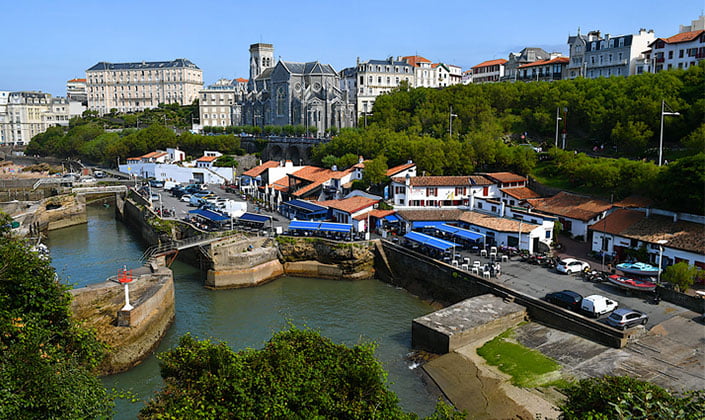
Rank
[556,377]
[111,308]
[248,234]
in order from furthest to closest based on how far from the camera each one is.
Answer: [248,234], [111,308], [556,377]

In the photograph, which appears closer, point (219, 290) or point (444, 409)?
point (444, 409)

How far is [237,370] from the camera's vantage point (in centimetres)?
1443

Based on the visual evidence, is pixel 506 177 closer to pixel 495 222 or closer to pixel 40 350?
pixel 495 222

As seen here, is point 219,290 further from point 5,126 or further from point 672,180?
point 5,126

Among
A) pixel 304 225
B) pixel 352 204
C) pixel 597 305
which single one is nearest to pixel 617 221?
pixel 597 305

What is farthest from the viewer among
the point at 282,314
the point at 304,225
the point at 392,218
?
the point at 392,218

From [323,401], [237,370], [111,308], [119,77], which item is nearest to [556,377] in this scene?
[323,401]

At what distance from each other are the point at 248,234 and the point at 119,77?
449 ft

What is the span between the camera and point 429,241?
3706 centimetres

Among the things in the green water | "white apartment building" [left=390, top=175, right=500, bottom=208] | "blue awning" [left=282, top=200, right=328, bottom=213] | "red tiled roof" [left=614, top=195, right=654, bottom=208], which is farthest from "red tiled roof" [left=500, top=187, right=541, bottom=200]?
"blue awning" [left=282, top=200, right=328, bottom=213]

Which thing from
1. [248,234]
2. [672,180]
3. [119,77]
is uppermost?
[119,77]

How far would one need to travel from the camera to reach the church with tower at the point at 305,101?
98875mm

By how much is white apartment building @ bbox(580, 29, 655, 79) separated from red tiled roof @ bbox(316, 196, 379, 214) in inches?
1810

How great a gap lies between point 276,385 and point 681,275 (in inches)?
888
